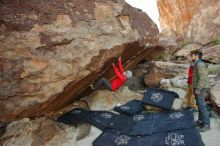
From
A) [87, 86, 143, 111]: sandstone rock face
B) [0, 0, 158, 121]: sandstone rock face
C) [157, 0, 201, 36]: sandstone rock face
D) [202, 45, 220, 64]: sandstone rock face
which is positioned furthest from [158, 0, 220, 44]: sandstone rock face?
[0, 0, 158, 121]: sandstone rock face

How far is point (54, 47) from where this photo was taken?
573 cm

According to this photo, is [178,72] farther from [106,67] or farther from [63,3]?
[63,3]

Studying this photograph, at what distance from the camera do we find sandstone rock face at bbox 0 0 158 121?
527cm

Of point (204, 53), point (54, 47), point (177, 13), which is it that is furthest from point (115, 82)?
point (177, 13)

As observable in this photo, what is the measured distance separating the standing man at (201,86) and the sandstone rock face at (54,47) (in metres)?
2.49

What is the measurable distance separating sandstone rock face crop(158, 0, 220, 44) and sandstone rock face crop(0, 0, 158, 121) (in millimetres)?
6644

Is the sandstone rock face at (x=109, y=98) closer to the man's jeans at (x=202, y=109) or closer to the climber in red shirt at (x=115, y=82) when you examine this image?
the climber in red shirt at (x=115, y=82)

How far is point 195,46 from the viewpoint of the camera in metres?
12.1

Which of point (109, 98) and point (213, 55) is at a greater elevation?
point (213, 55)

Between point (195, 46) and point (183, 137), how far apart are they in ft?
27.2

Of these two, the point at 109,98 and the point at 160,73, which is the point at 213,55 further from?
the point at 109,98

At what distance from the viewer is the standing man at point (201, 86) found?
16.6ft

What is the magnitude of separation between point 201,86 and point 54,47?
3506mm

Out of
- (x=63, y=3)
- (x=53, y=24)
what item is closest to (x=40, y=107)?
(x=53, y=24)
